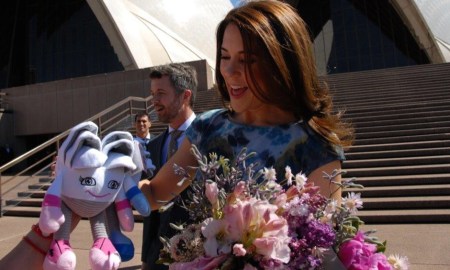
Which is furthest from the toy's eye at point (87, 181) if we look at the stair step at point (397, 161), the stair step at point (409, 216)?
the stair step at point (397, 161)

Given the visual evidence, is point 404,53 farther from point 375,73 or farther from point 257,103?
point 257,103

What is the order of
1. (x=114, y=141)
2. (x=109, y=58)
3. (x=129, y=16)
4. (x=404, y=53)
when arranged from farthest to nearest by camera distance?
(x=404, y=53) → (x=109, y=58) → (x=129, y=16) → (x=114, y=141)

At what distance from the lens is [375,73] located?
14.8 meters

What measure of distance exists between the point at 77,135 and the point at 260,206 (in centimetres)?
71

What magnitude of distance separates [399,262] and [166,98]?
187 cm

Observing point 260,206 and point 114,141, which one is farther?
point 114,141

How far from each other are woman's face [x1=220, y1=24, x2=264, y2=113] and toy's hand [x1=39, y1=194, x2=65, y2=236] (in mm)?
580

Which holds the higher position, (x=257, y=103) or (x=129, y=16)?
(x=129, y=16)

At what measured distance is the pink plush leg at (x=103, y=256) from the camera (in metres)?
1.18

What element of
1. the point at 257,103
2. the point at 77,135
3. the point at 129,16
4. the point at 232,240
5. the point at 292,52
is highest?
the point at 129,16

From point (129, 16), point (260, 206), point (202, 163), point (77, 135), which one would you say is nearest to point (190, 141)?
point (77, 135)

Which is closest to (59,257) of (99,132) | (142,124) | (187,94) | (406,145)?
(187,94)

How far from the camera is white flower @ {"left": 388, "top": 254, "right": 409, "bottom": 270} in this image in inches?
35.6

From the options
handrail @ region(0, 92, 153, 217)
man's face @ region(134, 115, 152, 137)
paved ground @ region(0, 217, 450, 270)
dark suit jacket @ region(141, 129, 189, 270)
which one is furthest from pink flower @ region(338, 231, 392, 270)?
handrail @ region(0, 92, 153, 217)
